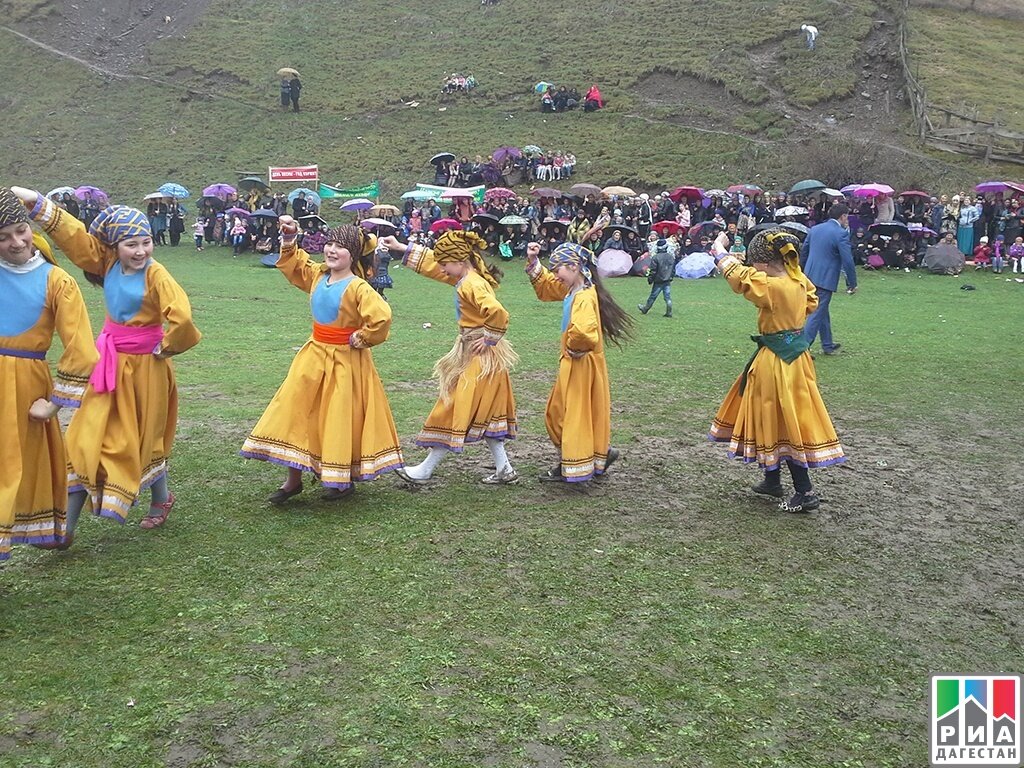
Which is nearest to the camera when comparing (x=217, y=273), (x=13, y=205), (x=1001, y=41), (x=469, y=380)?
(x=13, y=205)

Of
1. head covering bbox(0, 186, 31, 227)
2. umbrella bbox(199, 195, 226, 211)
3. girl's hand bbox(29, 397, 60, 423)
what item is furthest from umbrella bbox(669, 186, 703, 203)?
girl's hand bbox(29, 397, 60, 423)

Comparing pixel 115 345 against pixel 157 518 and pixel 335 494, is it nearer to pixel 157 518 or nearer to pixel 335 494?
pixel 157 518

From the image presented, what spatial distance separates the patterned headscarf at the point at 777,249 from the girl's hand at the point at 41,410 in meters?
4.14

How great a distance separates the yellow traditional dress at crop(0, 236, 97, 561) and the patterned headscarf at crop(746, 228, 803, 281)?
3978mm

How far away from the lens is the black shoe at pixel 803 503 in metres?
5.93

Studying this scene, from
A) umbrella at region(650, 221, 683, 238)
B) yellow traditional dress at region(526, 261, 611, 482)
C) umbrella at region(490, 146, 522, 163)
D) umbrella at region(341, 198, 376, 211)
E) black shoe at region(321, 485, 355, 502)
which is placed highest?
umbrella at region(490, 146, 522, 163)

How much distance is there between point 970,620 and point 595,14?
4669 centimetres

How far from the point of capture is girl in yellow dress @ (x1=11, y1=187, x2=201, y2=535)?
4.88 meters

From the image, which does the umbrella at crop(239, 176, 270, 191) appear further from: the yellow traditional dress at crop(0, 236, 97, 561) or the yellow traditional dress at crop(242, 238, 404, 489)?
the yellow traditional dress at crop(0, 236, 97, 561)

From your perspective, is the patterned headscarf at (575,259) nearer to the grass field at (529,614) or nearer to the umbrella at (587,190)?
the grass field at (529,614)

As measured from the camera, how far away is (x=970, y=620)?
4363 millimetres

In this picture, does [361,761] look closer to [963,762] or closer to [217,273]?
[963,762]

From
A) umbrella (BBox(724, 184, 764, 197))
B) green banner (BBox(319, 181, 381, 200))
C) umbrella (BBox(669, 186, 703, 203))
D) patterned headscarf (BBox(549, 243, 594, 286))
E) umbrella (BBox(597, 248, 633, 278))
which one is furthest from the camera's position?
green banner (BBox(319, 181, 381, 200))

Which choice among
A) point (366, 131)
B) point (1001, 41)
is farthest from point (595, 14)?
point (1001, 41)
